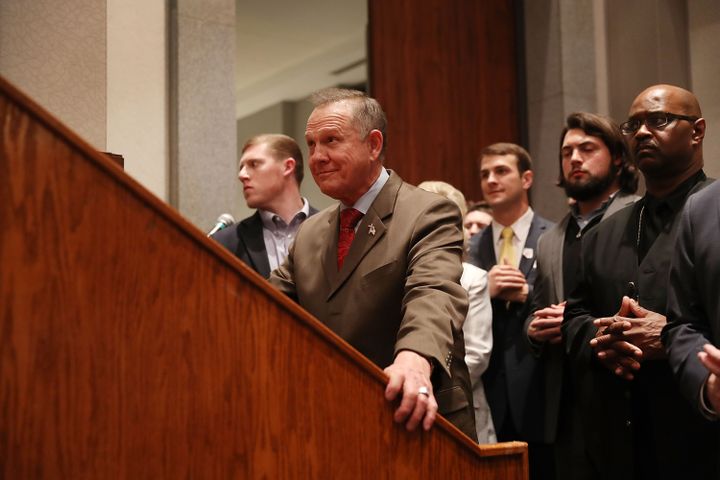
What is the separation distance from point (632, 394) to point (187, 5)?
263 cm

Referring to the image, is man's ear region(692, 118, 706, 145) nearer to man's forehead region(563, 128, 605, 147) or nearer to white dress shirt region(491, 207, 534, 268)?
man's forehead region(563, 128, 605, 147)

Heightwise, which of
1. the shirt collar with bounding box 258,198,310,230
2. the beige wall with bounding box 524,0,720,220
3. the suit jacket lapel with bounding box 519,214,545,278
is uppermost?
the beige wall with bounding box 524,0,720,220

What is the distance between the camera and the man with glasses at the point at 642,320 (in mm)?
2119

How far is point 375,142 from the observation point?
2109 mm

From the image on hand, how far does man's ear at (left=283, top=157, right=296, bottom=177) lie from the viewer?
3594 mm

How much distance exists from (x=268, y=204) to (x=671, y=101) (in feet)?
5.77

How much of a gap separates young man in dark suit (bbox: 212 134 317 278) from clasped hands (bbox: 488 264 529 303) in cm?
85

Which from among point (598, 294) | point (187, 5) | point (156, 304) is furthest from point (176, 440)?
point (187, 5)

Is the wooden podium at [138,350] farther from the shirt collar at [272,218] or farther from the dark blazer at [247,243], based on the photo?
A: the shirt collar at [272,218]

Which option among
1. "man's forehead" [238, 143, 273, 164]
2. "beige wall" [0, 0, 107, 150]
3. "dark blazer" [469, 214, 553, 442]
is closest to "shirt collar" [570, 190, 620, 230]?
"dark blazer" [469, 214, 553, 442]

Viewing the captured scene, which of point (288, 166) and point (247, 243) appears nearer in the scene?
point (247, 243)

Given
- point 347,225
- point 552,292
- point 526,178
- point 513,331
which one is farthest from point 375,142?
point 526,178

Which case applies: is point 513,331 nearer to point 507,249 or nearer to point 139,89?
point 507,249

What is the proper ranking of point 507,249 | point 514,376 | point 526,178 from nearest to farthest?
point 514,376 → point 507,249 → point 526,178
